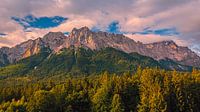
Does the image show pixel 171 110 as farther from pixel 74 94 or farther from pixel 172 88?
pixel 74 94

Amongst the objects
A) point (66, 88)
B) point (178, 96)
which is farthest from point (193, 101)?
point (66, 88)

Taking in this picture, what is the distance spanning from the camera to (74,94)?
165500 mm

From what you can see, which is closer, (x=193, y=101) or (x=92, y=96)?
(x=193, y=101)

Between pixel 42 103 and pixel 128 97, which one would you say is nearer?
pixel 42 103

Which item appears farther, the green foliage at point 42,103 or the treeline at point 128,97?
the green foliage at point 42,103

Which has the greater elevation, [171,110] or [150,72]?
[150,72]

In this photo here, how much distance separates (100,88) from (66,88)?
17.9 meters

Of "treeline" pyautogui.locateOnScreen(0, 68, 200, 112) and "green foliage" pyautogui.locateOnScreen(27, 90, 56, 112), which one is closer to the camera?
"treeline" pyautogui.locateOnScreen(0, 68, 200, 112)

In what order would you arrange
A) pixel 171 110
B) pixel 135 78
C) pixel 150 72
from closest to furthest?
pixel 171 110
pixel 150 72
pixel 135 78

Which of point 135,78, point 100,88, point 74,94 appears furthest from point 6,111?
point 135,78

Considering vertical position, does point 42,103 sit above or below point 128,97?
below

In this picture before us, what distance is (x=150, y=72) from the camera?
536 feet

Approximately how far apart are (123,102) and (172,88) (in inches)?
895

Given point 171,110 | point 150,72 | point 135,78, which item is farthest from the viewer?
point 135,78
